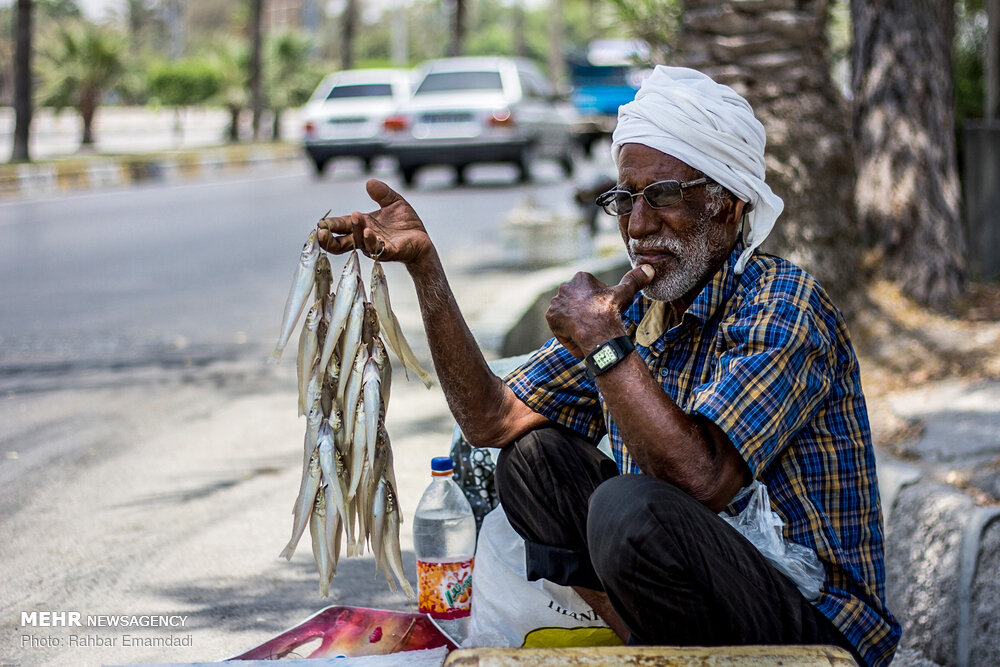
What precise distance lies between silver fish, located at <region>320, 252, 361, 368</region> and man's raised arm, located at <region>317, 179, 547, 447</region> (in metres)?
0.05

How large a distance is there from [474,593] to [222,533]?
134 cm

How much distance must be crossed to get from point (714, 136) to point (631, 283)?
0.36 m

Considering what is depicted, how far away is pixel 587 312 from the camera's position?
2.21 m

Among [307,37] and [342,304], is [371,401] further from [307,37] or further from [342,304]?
[307,37]

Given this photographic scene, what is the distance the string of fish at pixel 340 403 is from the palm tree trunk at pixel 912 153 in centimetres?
428

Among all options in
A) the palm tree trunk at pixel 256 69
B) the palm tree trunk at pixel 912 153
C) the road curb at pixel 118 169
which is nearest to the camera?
the palm tree trunk at pixel 912 153

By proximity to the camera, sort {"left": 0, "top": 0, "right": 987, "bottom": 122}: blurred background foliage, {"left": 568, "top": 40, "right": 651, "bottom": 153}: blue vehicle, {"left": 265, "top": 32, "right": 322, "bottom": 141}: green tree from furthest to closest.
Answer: {"left": 265, "top": 32, "right": 322, "bottom": 141}: green tree < {"left": 568, "top": 40, "right": 651, "bottom": 153}: blue vehicle < {"left": 0, "top": 0, "right": 987, "bottom": 122}: blurred background foliage

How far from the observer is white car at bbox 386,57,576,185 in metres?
16.2

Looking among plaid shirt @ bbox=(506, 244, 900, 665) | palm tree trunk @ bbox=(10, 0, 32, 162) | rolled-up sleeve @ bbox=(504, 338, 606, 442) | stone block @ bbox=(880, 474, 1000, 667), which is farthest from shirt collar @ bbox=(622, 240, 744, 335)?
palm tree trunk @ bbox=(10, 0, 32, 162)

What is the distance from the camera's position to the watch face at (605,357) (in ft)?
6.97

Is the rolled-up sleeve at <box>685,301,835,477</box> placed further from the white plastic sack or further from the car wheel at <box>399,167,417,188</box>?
the car wheel at <box>399,167,417,188</box>

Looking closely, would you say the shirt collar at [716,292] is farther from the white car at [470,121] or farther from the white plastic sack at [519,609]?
the white car at [470,121]

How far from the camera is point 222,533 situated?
3787mm

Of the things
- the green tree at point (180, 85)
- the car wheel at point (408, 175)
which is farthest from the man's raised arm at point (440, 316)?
the green tree at point (180, 85)
